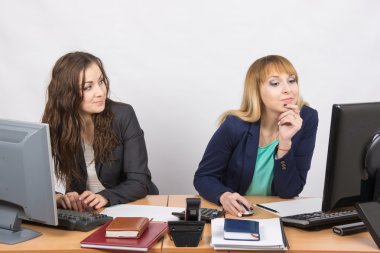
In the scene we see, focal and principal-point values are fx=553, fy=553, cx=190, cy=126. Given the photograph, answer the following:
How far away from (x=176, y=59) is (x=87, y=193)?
5.57ft

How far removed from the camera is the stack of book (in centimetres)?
183

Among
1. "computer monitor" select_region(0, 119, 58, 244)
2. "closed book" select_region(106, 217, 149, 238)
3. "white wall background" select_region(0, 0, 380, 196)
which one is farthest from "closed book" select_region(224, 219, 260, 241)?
"white wall background" select_region(0, 0, 380, 196)

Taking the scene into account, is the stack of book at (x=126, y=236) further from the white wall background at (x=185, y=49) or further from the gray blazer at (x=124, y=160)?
the white wall background at (x=185, y=49)

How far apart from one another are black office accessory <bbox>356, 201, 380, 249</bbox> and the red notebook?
0.69 meters

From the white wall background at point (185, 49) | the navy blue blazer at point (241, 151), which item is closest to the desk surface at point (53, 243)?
the navy blue blazer at point (241, 151)

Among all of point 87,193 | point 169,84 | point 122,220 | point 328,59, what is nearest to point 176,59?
point 169,84

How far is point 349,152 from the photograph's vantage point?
1.83 metres

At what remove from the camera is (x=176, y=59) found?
387 cm

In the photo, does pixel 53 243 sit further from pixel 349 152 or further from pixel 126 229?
pixel 349 152

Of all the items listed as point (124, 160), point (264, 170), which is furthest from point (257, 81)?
point (124, 160)

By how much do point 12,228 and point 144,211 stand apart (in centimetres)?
54

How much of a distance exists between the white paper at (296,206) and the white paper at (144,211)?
403 mm

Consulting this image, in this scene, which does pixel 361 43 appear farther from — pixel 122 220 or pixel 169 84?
pixel 122 220

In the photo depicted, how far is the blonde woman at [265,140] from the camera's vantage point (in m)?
2.54
